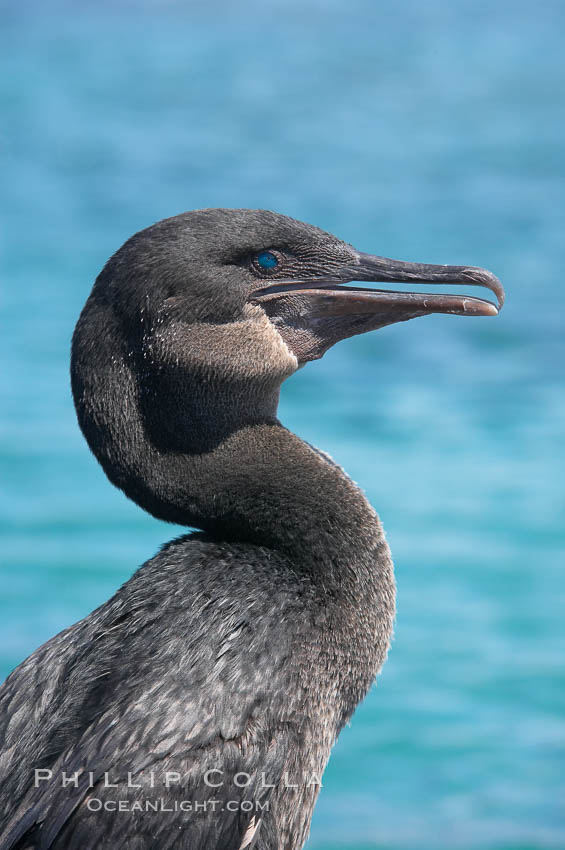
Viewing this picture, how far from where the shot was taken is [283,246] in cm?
304

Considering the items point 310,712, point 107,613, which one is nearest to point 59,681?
point 107,613

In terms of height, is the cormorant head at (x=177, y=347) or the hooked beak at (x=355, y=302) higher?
the hooked beak at (x=355, y=302)

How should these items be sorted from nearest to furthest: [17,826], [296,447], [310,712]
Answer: [17,826]
[310,712]
[296,447]

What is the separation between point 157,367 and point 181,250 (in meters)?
0.28

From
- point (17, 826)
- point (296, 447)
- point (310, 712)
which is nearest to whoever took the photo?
point (17, 826)

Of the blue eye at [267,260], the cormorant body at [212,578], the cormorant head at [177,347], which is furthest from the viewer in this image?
the blue eye at [267,260]

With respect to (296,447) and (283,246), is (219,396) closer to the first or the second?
(296,447)

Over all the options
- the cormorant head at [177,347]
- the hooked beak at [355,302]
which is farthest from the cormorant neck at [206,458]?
the hooked beak at [355,302]

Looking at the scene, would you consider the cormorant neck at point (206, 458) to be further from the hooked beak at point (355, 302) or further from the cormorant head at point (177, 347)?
the hooked beak at point (355, 302)

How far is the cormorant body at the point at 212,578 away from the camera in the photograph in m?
2.55

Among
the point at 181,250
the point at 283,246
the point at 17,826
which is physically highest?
the point at 283,246

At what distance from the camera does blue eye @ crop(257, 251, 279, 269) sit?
2.99 meters

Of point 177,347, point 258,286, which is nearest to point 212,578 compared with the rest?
point 177,347

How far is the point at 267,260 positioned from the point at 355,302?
Result: 253mm
